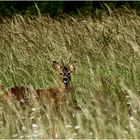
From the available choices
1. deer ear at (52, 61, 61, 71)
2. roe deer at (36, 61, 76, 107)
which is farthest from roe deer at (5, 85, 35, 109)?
deer ear at (52, 61, 61, 71)

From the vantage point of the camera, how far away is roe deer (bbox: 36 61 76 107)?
514 cm

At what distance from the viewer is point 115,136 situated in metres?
3.87

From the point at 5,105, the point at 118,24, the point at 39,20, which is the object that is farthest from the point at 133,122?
the point at 39,20

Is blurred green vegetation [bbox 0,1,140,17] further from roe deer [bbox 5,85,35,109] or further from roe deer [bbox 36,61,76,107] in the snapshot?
roe deer [bbox 5,85,35,109]

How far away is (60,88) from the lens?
5547 mm

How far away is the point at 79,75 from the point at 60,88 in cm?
35

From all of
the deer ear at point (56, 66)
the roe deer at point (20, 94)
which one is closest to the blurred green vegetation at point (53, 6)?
the deer ear at point (56, 66)

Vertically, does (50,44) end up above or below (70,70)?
above

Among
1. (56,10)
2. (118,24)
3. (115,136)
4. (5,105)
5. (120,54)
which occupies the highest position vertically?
(56,10)

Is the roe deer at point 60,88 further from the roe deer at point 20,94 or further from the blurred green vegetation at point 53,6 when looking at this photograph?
the blurred green vegetation at point 53,6

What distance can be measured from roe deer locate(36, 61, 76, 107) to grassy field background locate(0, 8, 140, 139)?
8 cm

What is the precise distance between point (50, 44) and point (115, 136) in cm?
324

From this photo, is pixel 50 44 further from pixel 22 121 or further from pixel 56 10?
pixel 56 10

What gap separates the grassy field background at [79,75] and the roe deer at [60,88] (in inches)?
3.2
